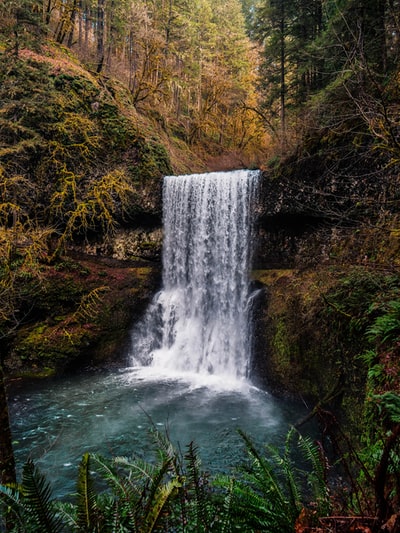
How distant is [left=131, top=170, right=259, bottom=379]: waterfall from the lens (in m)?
11.2

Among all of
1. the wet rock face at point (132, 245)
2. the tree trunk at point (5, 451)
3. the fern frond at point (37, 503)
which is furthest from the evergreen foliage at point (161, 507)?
the wet rock face at point (132, 245)

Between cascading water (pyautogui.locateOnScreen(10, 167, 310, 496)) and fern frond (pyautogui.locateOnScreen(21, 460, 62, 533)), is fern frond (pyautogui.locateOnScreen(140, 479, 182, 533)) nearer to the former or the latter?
fern frond (pyautogui.locateOnScreen(21, 460, 62, 533))

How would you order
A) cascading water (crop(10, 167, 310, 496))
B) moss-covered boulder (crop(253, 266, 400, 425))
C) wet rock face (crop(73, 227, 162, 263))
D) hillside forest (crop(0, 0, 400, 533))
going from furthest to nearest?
wet rock face (crop(73, 227, 162, 263)), cascading water (crop(10, 167, 310, 496)), moss-covered boulder (crop(253, 266, 400, 425)), hillside forest (crop(0, 0, 400, 533))

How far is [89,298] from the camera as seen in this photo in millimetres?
11656

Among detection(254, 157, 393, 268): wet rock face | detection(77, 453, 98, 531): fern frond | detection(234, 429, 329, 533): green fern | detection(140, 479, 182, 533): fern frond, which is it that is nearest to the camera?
detection(140, 479, 182, 533): fern frond

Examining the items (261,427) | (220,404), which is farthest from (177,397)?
(261,427)

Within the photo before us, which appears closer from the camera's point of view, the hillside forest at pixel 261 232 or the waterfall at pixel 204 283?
the hillside forest at pixel 261 232

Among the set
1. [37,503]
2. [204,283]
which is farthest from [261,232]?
[37,503]

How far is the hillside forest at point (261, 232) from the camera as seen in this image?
6.84 feet

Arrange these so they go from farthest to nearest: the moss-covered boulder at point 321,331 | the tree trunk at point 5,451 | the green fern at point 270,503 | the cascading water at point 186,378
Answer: the cascading water at point 186,378, the moss-covered boulder at point 321,331, the tree trunk at point 5,451, the green fern at point 270,503

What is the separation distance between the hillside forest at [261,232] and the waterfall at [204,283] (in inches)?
31.4

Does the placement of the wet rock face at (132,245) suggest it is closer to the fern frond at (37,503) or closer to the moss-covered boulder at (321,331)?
the moss-covered boulder at (321,331)

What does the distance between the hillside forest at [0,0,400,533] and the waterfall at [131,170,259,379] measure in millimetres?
796

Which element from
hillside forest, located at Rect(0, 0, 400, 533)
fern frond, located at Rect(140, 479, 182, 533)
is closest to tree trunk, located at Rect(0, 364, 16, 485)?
hillside forest, located at Rect(0, 0, 400, 533)
